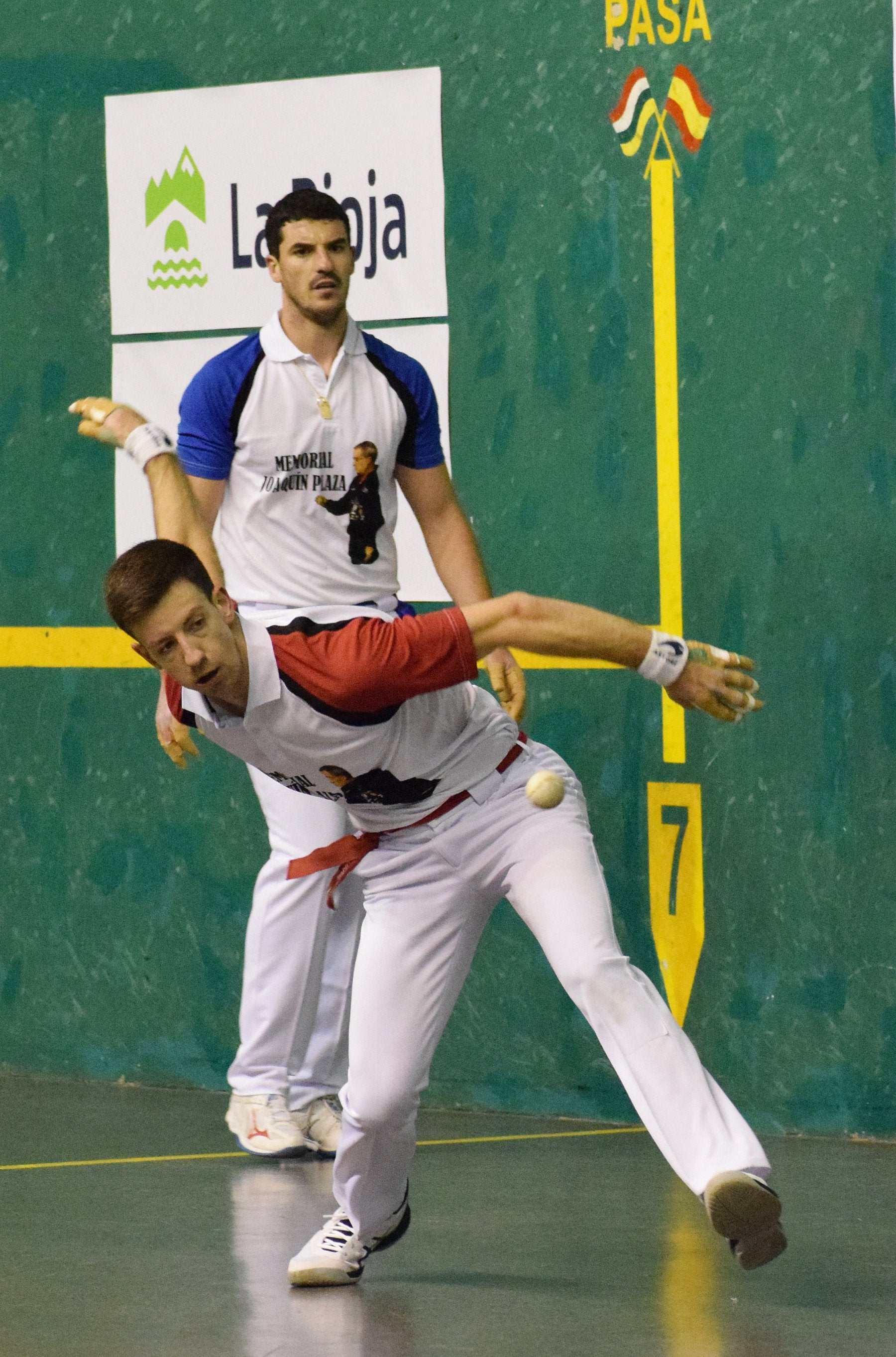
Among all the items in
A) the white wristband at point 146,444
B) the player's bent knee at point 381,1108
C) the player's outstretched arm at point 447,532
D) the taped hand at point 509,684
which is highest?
the white wristband at point 146,444

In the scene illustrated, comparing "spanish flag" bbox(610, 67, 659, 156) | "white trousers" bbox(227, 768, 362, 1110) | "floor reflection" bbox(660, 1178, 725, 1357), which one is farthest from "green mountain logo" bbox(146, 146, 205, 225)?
"floor reflection" bbox(660, 1178, 725, 1357)

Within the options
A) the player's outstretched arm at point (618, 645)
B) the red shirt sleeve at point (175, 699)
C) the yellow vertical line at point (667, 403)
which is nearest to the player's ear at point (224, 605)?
the red shirt sleeve at point (175, 699)

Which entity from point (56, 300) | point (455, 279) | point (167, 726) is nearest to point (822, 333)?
point (455, 279)

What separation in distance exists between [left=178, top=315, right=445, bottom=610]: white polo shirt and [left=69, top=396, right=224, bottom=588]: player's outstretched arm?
0.48m

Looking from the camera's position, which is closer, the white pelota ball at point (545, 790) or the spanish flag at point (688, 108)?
the white pelota ball at point (545, 790)

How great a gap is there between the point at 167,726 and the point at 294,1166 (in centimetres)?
104

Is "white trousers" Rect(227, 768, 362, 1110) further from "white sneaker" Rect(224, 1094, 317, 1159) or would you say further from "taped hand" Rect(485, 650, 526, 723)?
"taped hand" Rect(485, 650, 526, 723)

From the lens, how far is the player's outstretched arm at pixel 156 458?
4129 mm

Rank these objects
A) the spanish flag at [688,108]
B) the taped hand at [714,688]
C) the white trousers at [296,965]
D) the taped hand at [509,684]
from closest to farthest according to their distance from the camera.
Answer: the taped hand at [714,688] → the taped hand at [509,684] → the white trousers at [296,965] → the spanish flag at [688,108]

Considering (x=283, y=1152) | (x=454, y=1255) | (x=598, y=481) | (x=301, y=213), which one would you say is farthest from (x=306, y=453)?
(x=454, y=1255)

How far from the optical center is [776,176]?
5.00m

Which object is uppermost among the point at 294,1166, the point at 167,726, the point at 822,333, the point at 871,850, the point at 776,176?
the point at 776,176

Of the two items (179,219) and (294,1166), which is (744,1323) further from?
(179,219)

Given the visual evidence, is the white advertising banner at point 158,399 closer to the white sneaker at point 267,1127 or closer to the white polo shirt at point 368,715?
the white sneaker at point 267,1127
